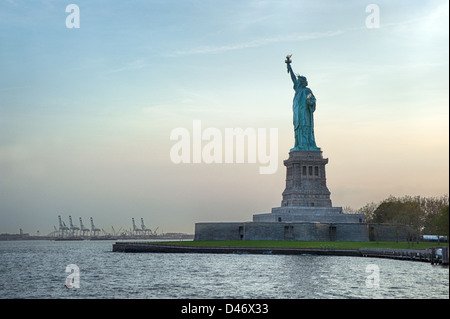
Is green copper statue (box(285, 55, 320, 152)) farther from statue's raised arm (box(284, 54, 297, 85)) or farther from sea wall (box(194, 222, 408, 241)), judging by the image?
sea wall (box(194, 222, 408, 241))

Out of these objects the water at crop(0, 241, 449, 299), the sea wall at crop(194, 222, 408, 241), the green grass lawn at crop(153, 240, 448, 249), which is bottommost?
the water at crop(0, 241, 449, 299)

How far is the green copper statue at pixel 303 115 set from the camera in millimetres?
113250

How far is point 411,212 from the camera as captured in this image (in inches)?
4739

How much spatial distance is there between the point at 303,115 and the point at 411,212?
28.7 meters

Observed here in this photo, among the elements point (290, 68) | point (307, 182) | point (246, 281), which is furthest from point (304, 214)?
point (246, 281)

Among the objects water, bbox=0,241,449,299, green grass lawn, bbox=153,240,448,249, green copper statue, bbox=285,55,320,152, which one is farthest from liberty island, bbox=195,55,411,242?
water, bbox=0,241,449,299

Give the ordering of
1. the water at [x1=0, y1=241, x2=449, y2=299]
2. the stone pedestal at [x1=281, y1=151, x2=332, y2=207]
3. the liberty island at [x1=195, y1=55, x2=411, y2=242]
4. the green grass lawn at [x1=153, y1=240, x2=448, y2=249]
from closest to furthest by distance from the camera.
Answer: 1. the water at [x1=0, y1=241, x2=449, y2=299]
2. the green grass lawn at [x1=153, y1=240, x2=448, y2=249]
3. the liberty island at [x1=195, y1=55, x2=411, y2=242]
4. the stone pedestal at [x1=281, y1=151, x2=332, y2=207]

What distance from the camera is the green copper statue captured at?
372 ft

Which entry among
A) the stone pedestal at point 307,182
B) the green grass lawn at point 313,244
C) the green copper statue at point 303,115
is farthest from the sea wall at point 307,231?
the green copper statue at point 303,115

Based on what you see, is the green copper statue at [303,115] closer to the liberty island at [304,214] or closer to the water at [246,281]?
the liberty island at [304,214]

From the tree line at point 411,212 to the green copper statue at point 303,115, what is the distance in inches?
810

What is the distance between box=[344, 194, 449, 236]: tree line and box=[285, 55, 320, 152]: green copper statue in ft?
67.5
